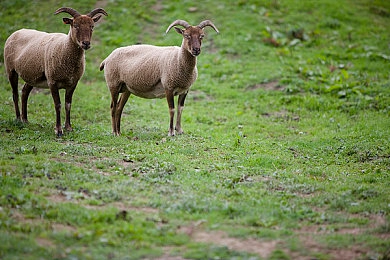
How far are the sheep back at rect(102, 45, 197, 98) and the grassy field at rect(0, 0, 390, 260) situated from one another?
52.3 inches

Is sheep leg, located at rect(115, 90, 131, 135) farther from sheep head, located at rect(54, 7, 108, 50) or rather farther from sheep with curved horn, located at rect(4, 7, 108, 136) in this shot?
sheep head, located at rect(54, 7, 108, 50)

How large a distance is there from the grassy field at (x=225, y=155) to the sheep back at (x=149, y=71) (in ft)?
4.36

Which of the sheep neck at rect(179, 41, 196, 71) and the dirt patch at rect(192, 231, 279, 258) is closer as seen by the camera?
the dirt patch at rect(192, 231, 279, 258)

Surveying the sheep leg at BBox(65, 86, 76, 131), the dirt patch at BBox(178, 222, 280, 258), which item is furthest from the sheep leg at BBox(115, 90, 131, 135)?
the dirt patch at BBox(178, 222, 280, 258)

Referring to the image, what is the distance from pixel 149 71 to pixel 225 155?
3.45 meters

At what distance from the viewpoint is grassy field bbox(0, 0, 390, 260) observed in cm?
709

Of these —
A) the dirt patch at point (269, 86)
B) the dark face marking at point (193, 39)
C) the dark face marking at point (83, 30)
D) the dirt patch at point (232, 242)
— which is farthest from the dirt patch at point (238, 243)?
the dirt patch at point (269, 86)

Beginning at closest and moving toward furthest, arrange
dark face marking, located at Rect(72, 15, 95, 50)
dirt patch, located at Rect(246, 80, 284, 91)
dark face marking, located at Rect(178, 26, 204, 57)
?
dark face marking, located at Rect(72, 15, 95, 50), dark face marking, located at Rect(178, 26, 204, 57), dirt patch, located at Rect(246, 80, 284, 91)

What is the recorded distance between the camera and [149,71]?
532 inches

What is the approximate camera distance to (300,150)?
42.2ft

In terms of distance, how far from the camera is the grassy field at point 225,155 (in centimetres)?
709

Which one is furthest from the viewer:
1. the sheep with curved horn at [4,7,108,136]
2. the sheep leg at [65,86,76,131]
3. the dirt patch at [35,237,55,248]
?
the sheep leg at [65,86,76,131]

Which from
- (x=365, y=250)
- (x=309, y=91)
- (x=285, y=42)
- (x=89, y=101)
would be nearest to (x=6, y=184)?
(x=365, y=250)

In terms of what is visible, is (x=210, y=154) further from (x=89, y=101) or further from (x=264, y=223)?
(x=89, y=101)
